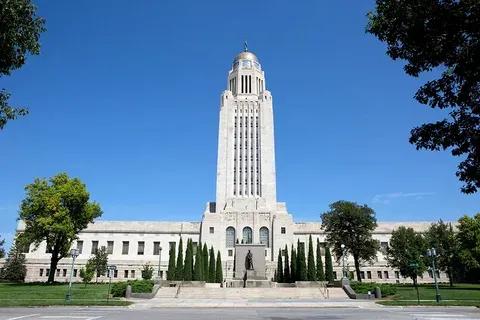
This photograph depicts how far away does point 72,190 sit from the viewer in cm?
4794

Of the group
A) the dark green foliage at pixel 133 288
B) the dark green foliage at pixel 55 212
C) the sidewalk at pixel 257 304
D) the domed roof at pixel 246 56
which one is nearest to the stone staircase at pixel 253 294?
the dark green foliage at pixel 133 288

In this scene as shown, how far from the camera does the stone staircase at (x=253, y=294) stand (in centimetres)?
3428

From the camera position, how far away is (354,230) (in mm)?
57594

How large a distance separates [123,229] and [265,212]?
29.0 m

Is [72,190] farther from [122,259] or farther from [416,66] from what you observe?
[416,66]

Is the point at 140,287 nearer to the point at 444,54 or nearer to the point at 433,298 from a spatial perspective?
the point at 433,298

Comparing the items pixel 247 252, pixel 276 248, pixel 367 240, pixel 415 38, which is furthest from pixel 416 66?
pixel 276 248

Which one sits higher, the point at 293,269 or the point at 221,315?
the point at 293,269

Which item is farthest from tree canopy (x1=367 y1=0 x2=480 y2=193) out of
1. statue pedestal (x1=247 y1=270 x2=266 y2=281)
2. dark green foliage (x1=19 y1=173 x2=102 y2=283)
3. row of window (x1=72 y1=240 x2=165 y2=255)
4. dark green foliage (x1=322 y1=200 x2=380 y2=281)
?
row of window (x1=72 y1=240 x2=165 y2=255)

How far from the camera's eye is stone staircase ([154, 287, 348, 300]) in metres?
34.3

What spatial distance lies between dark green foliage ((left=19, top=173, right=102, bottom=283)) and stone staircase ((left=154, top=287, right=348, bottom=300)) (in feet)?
54.4

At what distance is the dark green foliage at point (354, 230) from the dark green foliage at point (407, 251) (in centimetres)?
274

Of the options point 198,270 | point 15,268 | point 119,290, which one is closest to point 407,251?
point 198,270

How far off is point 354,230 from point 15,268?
183 feet
